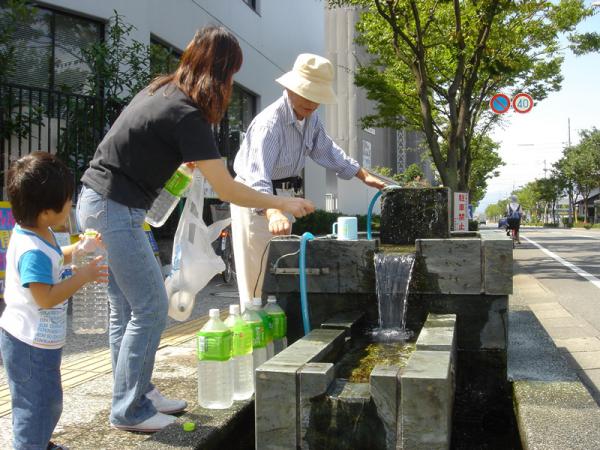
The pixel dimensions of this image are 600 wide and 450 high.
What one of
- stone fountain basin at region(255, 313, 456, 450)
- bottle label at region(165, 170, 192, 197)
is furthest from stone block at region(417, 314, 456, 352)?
bottle label at region(165, 170, 192, 197)

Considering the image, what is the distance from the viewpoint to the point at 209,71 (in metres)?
2.77

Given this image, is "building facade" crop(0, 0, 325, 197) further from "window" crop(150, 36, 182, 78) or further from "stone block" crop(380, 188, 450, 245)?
"stone block" crop(380, 188, 450, 245)

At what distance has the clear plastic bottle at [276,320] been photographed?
379 cm

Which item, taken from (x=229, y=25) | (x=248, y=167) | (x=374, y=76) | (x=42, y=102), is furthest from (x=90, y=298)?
(x=374, y=76)

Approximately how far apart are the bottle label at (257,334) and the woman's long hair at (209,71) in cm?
122

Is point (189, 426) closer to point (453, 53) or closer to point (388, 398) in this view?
point (388, 398)

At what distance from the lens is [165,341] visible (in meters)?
5.58

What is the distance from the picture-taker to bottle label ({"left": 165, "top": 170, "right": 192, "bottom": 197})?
3.21 m

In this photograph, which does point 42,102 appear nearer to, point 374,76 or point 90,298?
point 90,298

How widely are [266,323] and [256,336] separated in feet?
0.86

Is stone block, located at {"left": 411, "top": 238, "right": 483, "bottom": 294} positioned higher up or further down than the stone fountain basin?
higher up

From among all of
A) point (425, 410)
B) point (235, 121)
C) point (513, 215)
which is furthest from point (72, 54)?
point (513, 215)

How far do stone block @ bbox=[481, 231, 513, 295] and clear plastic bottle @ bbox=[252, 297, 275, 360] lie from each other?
1386mm

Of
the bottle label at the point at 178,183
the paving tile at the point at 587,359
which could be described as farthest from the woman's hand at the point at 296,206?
the paving tile at the point at 587,359
